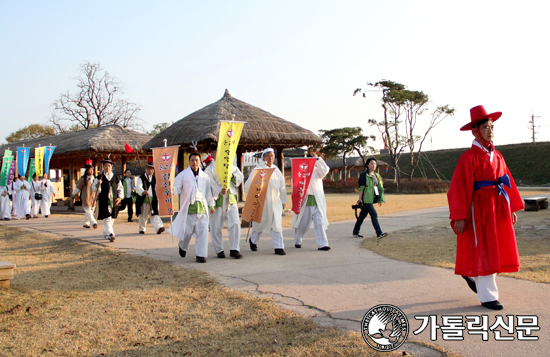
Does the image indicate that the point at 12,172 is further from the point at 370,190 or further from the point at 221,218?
the point at 370,190

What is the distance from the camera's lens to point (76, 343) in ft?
11.5

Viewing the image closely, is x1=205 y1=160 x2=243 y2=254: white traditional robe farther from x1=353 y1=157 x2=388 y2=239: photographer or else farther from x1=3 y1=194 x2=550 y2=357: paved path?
x1=353 y1=157 x2=388 y2=239: photographer

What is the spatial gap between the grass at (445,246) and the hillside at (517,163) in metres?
31.4

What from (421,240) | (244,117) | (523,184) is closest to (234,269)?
(421,240)

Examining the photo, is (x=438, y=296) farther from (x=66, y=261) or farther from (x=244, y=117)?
(x=244, y=117)

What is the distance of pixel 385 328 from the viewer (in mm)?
3416

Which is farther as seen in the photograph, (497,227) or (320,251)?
(320,251)

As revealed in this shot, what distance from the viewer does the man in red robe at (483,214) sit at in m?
4.05

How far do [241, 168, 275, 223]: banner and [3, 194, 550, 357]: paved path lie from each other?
0.66 m

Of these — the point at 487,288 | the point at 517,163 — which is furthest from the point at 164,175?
the point at 517,163

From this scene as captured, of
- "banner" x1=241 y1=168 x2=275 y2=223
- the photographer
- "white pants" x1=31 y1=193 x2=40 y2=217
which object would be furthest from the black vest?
"white pants" x1=31 y1=193 x2=40 y2=217

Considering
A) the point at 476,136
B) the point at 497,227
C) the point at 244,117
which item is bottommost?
the point at 497,227

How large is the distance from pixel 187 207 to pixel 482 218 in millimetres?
4484

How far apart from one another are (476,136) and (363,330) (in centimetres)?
236
